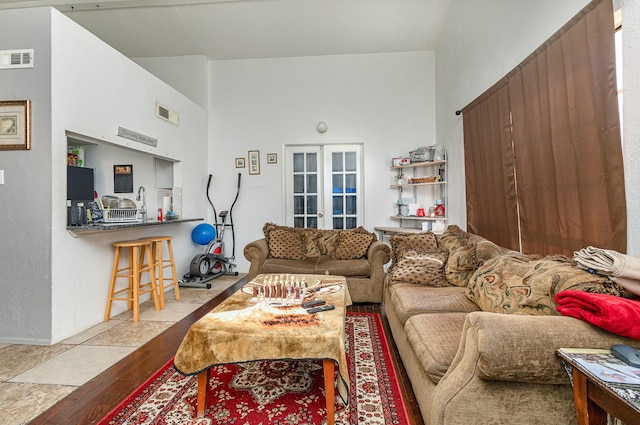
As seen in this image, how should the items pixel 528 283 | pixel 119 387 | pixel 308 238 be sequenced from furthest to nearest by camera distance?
pixel 308 238, pixel 119 387, pixel 528 283

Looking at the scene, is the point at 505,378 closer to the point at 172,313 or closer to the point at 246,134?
the point at 172,313

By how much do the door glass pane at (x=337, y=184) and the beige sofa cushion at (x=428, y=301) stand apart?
302cm

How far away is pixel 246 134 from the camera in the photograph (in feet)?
17.8

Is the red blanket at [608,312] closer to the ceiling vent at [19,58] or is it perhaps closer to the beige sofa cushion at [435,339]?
the beige sofa cushion at [435,339]

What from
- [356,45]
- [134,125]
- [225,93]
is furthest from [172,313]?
[356,45]

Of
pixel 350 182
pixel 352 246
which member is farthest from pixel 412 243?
pixel 350 182

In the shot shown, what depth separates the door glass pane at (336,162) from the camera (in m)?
5.38

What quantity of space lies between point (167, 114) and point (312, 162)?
2.36m

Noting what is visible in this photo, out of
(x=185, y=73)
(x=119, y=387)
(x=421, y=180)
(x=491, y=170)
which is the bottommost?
(x=119, y=387)

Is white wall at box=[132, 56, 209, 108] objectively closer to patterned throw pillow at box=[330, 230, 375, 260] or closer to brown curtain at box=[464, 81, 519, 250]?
patterned throw pillow at box=[330, 230, 375, 260]

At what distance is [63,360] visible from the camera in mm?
2273

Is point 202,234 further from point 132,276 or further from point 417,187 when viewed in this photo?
point 417,187

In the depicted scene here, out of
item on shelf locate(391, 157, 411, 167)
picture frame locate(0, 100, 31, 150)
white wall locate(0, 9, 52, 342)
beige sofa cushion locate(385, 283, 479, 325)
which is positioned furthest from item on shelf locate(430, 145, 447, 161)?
picture frame locate(0, 100, 31, 150)

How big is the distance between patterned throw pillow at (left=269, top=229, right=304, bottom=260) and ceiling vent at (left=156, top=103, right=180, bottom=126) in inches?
84.6
